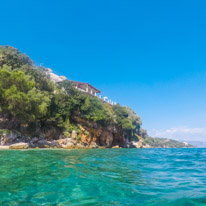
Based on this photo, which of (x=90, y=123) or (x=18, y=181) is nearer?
(x=18, y=181)

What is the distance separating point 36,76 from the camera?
117ft

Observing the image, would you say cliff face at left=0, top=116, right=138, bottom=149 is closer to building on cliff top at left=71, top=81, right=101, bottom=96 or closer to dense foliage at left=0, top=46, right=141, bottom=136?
dense foliage at left=0, top=46, right=141, bottom=136

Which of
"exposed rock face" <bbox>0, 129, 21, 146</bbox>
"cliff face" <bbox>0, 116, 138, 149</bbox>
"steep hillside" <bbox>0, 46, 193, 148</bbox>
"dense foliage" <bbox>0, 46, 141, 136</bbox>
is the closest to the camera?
"exposed rock face" <bbox>0, 129, 21, 146</bbox>

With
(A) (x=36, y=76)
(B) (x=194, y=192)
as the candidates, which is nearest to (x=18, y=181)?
(B) (x=194, y=192)

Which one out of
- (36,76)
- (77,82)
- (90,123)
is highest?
(77,82)

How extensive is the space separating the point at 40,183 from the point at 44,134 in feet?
93.0

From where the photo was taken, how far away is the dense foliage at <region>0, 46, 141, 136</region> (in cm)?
2402

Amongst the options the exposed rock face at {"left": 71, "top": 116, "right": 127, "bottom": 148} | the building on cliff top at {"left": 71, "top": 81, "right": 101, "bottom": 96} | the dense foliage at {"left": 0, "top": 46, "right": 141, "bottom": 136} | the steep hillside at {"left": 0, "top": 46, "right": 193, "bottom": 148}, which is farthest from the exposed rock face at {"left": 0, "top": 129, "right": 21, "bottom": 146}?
the building on cliff top at {"left": 71, "top": 81, "right": 101, "bottom": 96}

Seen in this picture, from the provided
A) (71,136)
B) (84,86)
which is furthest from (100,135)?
(84,86)

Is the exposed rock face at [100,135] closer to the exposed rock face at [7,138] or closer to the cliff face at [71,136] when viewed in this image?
the cliff face at [71,136]

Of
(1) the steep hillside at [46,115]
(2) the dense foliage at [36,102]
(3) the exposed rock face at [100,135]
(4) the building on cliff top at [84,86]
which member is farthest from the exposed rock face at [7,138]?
(4) the building on cliff top at [84,86]

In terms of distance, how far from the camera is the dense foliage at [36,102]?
2402 cm

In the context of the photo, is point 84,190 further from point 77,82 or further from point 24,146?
point 77,82

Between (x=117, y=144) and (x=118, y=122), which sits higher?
(x=118, y=122)
